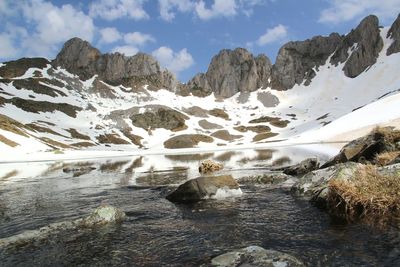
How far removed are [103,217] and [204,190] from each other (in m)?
8.49

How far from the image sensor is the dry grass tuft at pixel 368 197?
1781 centimetres

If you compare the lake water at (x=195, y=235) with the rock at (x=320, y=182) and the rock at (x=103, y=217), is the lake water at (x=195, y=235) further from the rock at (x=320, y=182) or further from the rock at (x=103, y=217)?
the rock at (x=320, y=182)

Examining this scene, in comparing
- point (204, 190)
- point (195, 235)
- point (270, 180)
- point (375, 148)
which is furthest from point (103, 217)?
point (375, 148)

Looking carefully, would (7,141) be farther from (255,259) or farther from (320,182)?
(255,259)

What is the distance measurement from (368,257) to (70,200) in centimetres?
2200

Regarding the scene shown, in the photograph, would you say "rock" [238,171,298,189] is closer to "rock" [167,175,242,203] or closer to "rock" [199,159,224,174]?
"rock" [167,175,242,203]

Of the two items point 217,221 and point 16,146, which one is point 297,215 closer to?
point 217,221

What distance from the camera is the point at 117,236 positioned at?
57.2 feet

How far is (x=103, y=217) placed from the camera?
2011 cm

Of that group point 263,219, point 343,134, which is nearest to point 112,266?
point 263,219

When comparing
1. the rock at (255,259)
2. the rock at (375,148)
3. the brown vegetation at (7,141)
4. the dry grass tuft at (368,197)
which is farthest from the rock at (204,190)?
the brown vegetation at (7,141)

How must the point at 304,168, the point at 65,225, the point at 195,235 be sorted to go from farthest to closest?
1. the point at 304,168
2. the point at 65,225
3. the point at 195,235

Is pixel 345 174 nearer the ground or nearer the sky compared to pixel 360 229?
nearer the sky

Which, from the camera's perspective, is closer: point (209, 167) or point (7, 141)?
point (209, 167)
